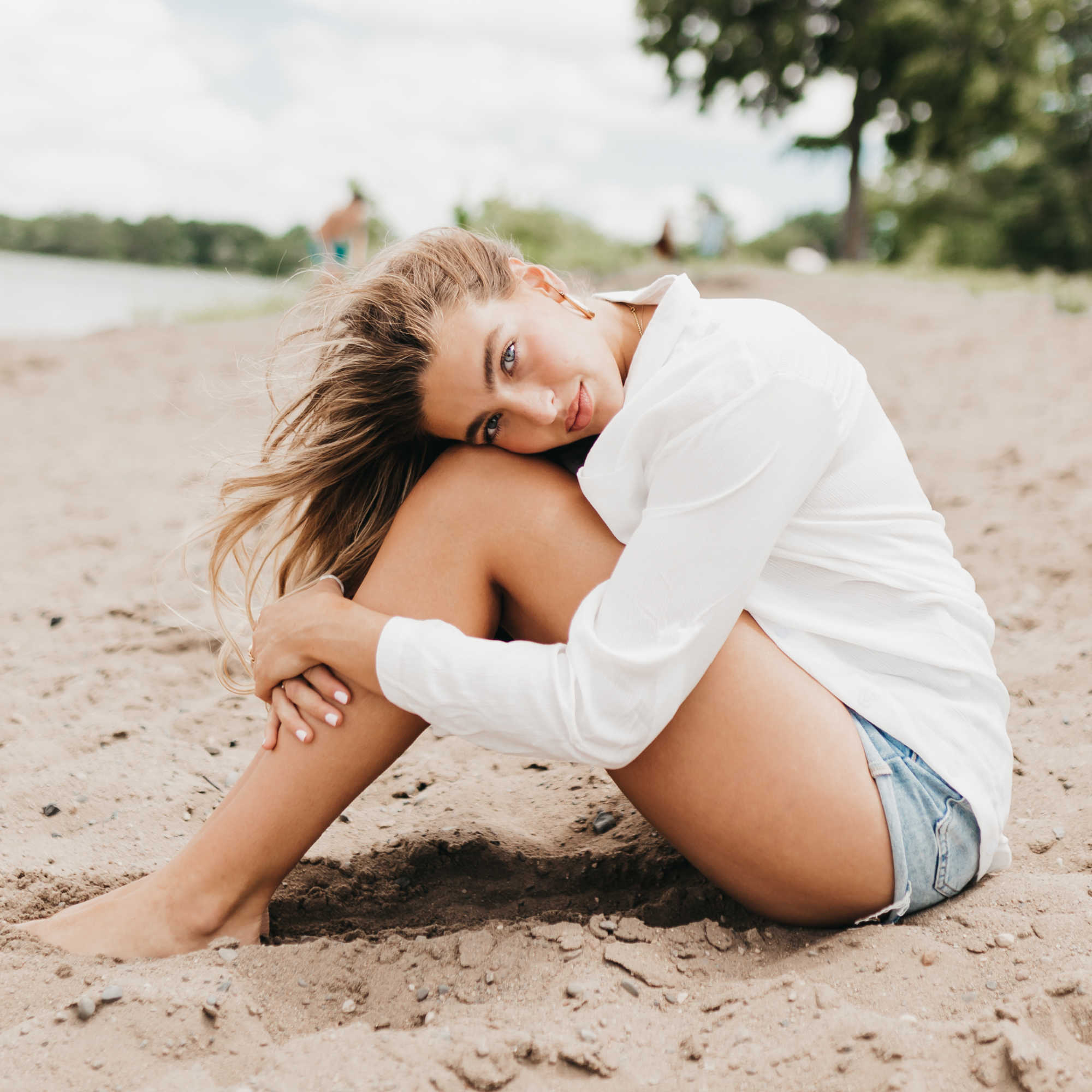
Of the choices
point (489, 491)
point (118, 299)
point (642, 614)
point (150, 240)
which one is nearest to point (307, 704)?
point (489, 491)

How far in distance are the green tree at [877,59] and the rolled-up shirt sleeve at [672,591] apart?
1752 cm

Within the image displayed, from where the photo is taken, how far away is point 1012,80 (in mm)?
16969

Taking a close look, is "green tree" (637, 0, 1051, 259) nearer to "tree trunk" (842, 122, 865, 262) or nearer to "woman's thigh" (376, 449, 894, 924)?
"tree trunk" (842, 122, 865, 262)

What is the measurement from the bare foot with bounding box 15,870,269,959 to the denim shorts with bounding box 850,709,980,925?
3.64ft

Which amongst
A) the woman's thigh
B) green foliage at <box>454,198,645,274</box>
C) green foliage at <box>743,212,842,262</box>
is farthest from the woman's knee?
green foliage at <box>743,212,842,262</box>

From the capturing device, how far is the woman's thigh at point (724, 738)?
1.56m

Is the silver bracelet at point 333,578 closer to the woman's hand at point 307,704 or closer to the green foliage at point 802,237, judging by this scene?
the woman's hand at point 307,704

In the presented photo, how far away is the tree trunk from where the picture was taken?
58.7 feet

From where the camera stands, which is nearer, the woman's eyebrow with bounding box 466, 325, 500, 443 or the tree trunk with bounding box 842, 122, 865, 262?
the woman's eyebrow with bounding box 466, 325, 500, 443

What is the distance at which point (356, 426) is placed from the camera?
192 cm

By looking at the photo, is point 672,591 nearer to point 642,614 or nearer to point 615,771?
point 642,614

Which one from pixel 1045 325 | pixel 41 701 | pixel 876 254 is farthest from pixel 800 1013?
pixel 876 254

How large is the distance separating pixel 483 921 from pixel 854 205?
18283 mm

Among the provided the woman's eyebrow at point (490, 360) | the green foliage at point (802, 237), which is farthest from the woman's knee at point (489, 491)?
the green foliage at point (802, 237)
